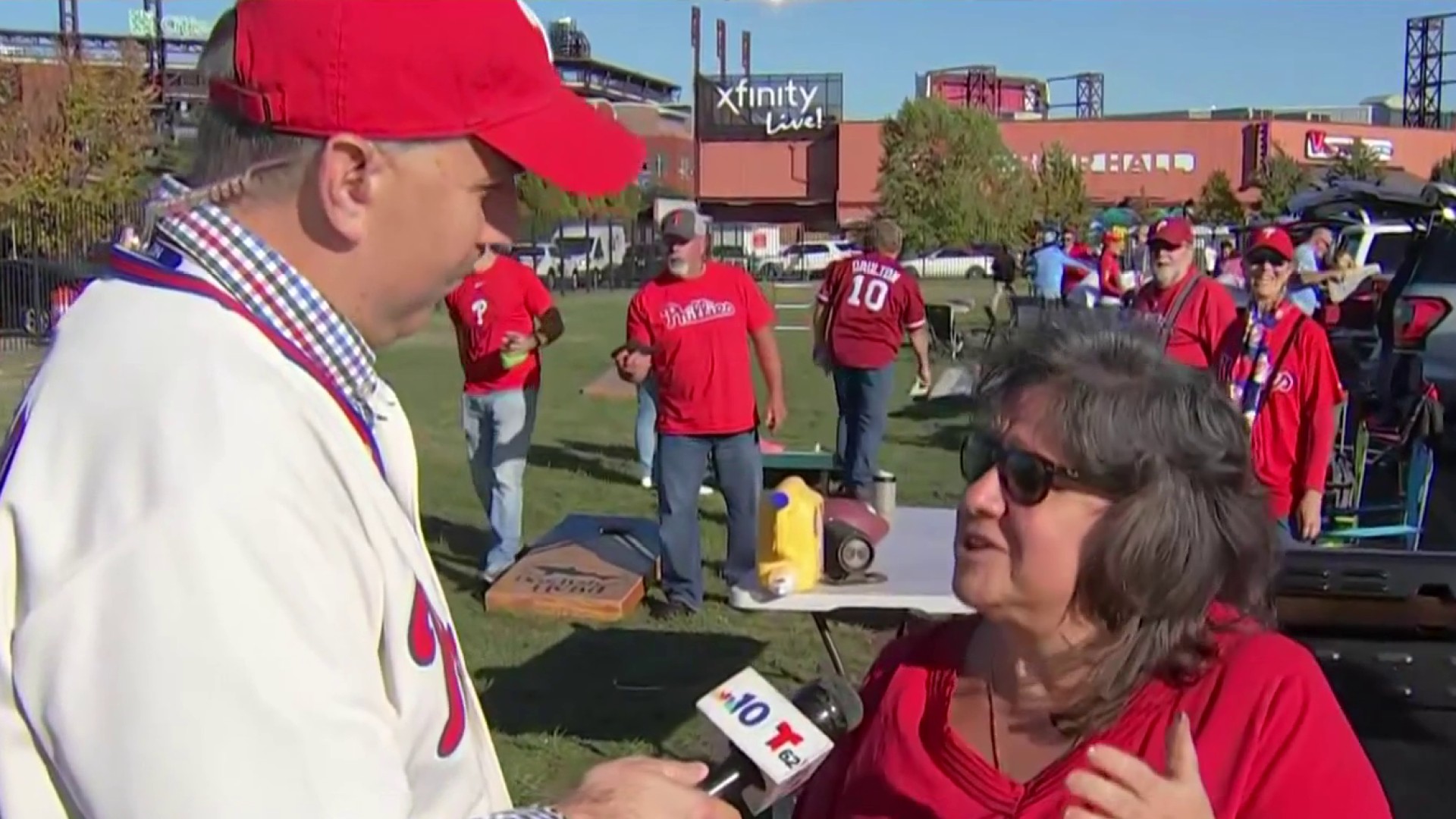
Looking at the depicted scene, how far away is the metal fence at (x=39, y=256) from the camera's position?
961 inches

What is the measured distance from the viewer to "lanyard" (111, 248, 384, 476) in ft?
4.43

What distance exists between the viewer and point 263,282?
1391mm

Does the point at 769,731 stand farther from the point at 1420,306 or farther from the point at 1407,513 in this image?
the point at 1420,306

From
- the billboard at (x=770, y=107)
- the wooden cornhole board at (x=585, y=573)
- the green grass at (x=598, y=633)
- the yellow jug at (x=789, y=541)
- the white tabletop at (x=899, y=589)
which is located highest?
the billboard at (x=770, y=107)

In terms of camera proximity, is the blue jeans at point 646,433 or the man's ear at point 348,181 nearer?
the man's ear at point 348,181

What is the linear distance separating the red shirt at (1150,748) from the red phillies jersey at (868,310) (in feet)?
22.4

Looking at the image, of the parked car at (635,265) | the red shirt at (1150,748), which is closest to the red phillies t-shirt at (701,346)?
the red shirt at (1150,748)

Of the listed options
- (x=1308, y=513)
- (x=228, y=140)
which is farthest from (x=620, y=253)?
(x=228, y=140)

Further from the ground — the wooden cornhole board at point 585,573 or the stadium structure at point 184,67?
the stadium structure at point 184,67

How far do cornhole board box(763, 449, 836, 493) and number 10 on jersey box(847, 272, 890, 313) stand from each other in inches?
38.6

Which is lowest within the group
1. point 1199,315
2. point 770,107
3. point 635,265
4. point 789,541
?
point 789,541

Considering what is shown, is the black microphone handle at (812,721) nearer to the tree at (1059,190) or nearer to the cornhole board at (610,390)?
the cornhole board at (610,390)

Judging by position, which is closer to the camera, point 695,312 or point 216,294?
point 216,294

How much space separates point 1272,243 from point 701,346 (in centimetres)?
261
